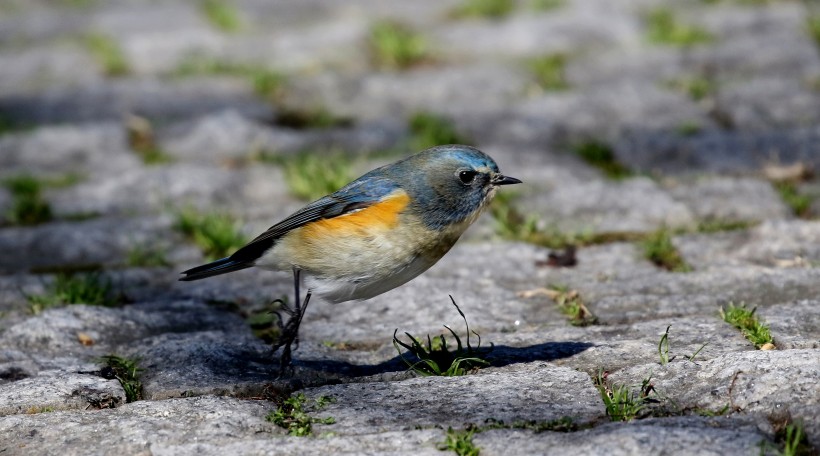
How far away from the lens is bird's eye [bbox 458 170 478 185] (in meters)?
4.47

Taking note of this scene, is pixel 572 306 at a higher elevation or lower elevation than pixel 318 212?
lower

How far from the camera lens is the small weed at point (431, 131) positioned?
7092 millimetres

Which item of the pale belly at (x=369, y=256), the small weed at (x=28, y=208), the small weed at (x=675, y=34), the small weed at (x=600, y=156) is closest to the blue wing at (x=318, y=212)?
the pale belly at (x=369, y=256)

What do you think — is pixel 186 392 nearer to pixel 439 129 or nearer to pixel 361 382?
pixel 361 382

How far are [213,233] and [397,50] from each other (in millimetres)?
3226

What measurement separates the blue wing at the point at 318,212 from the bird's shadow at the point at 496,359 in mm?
615

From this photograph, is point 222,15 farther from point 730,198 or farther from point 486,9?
point 730,198

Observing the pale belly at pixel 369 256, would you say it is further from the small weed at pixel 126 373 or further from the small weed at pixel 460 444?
the small weed at pixel 460 444

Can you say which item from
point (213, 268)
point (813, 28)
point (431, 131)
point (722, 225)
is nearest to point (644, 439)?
point (213, 268)

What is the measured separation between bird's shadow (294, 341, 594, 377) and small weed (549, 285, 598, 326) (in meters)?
0.37

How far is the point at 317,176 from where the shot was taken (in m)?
6.51

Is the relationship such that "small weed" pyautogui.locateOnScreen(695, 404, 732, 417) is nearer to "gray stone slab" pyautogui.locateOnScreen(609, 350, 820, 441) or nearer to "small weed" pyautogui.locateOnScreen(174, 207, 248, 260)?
"gray stone slab" pyautogui.locateOnScreen(609, 350, 820, 441)

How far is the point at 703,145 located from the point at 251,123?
3042 millimetres

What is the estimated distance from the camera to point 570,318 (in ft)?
15.6
